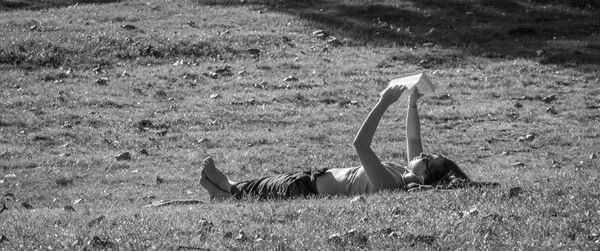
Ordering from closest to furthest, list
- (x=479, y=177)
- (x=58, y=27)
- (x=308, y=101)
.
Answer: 1. (x=479, y=177)
2. (x=308, y=101)
3. (x=58, y=27)

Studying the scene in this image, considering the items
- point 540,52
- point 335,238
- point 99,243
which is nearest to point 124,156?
point 99,243

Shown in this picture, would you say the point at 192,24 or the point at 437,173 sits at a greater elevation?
the point at 437,173

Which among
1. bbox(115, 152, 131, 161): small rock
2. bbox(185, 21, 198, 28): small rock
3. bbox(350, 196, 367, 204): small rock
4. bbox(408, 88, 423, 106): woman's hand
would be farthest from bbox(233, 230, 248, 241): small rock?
bbox(185, 21, 198, 28): small rock

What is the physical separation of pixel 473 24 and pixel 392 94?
16.6 m

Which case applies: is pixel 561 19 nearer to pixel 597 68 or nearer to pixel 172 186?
pixel 597 68

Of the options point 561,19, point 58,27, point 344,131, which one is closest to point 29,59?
point 58,27

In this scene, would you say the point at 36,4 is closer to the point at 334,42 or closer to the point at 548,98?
the point at 334,42

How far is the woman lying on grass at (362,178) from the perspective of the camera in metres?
8.71

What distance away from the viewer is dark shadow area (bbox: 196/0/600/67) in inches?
868

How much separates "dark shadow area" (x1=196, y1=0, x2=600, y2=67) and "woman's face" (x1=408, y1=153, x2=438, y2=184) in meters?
11.8

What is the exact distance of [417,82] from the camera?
8.90 metres

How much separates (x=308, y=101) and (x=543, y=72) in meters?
5.08

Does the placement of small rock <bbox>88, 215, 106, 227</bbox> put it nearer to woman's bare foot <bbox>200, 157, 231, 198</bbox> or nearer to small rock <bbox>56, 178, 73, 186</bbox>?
woman's bare foot <bbox>200, 157, 231, 198</bbox>

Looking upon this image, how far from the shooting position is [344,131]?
1512cm
